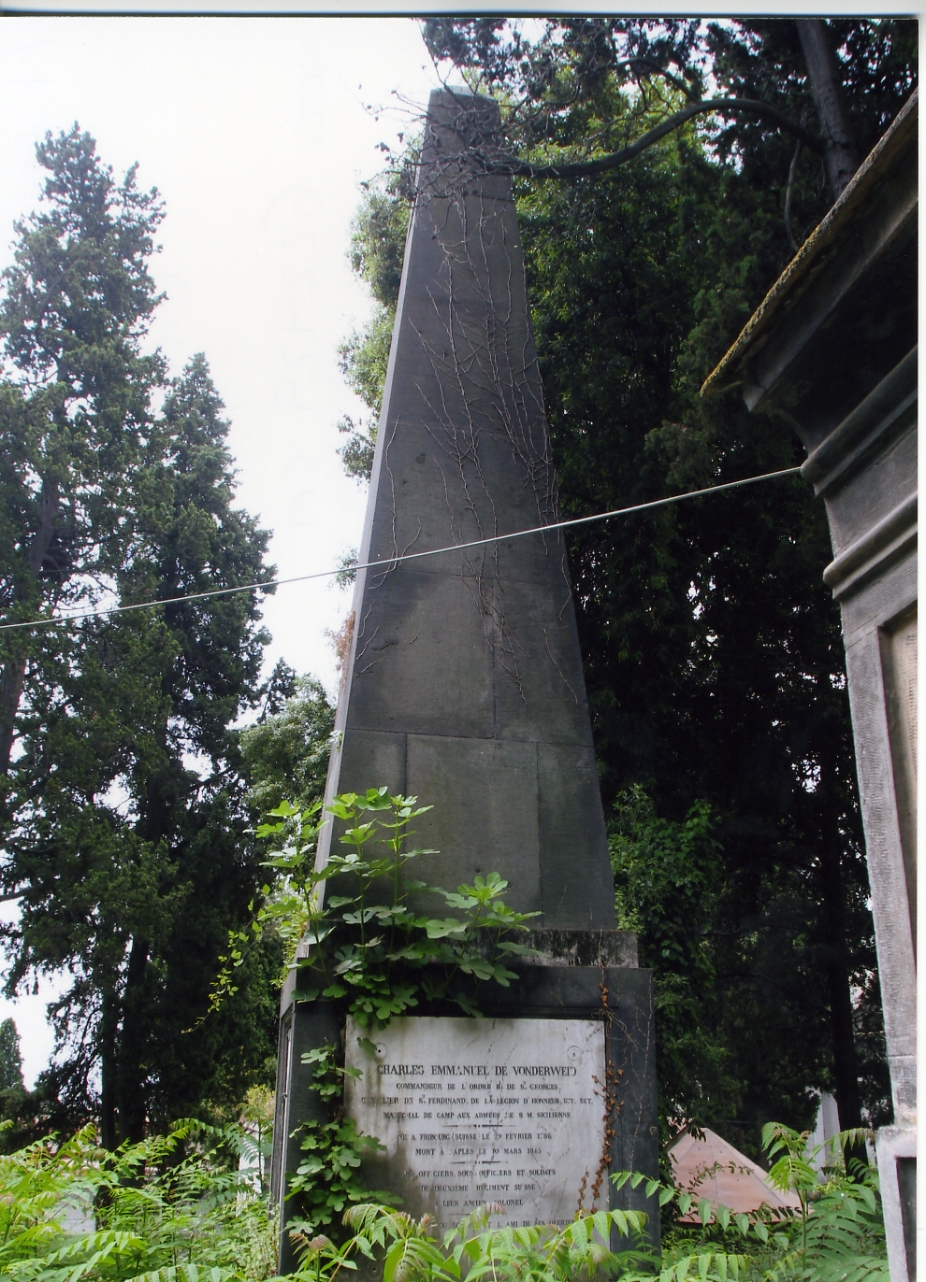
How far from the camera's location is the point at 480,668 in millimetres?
4789

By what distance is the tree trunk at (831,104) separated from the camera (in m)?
7.06

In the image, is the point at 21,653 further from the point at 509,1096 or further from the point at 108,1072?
the point at 509,1096

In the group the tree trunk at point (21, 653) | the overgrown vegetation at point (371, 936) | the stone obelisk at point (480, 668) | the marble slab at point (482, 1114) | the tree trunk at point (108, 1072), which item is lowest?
the tree trunk at point (108, 1072)

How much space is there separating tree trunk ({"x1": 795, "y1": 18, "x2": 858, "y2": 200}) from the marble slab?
6285 millimetres

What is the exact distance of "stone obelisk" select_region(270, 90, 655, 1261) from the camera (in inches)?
161

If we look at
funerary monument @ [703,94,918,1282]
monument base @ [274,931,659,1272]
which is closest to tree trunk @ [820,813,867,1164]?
monument base @ [274,931,659,1272]

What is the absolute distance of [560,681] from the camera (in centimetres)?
491

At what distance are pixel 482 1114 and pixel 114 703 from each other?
12580 mm

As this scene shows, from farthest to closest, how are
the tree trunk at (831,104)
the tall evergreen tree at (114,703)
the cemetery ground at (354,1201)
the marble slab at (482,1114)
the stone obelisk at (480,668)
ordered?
the tall evergreen tree at (114,703) < the tree trunk at (831,104) < the stone obelisk at (480,668) < the marble slab at (482,1114) < the cemetery ground at (354,1201)

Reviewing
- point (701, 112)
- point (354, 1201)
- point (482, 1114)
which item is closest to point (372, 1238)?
point (354, 1201)

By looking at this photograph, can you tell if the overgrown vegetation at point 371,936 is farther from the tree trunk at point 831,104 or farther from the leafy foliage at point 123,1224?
the tree trunk at point 831,104

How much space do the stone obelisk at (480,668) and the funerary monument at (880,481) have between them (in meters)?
1.57

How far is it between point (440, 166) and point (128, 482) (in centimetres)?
1191

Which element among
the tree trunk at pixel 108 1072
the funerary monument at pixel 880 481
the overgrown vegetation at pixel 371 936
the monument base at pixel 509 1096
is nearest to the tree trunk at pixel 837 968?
the monument base at pixel 509 1096
